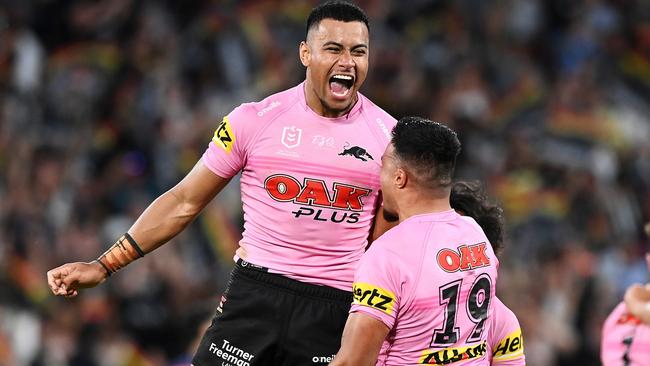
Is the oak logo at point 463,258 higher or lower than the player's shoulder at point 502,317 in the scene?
lower

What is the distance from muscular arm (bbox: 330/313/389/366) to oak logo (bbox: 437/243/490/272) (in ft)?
1.19

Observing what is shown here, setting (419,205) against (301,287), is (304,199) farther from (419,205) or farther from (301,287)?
(419,205)

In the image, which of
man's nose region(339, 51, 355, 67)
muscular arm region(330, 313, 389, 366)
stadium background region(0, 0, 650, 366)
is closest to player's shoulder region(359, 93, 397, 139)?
man's nose region(339, 51, 355, 67)

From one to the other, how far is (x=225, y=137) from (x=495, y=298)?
1.40 meters

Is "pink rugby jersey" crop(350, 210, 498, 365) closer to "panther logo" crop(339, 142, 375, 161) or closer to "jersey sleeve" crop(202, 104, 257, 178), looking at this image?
"panther logo" crop(339, 142, 375, 161)

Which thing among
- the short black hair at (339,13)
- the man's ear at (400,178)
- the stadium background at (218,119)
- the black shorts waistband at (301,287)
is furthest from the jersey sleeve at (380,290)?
the stadium background at (218,119)

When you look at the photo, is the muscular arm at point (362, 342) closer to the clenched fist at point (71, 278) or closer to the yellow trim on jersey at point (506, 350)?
the yellow trim on jersey at point (506, 350)

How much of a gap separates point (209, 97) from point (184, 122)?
452 mm

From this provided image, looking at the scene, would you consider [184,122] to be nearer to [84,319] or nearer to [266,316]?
[84,319]

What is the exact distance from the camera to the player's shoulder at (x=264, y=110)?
5621 mm

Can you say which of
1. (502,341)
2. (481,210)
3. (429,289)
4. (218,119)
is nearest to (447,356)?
(429,289)

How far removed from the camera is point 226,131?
566 cm

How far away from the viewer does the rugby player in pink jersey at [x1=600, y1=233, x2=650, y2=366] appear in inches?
200

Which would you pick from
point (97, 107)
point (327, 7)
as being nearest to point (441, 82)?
point (97, 107)
